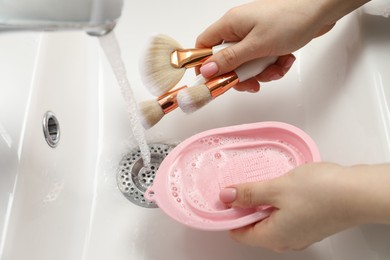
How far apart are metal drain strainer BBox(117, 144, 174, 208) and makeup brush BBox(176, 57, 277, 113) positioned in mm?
96

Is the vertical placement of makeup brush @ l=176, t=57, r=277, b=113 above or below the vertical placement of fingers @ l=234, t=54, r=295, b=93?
below

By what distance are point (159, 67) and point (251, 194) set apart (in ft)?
0.66

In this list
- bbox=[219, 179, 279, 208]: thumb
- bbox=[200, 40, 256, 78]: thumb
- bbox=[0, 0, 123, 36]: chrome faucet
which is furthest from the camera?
bbox=[200, 40, 256, 78]: thumb

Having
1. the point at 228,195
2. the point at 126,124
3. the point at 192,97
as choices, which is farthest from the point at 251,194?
the point at 126,124

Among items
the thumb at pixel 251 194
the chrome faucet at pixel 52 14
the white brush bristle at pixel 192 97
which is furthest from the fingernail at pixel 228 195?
the chrome faucet at pixel 52 14

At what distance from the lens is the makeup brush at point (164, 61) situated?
1.71ft

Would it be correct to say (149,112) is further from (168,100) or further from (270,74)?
(270,74)

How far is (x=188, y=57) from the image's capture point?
54 centimetres

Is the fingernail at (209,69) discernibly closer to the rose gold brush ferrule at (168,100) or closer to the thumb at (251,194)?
the rose gold brush ferrule at (168,100)

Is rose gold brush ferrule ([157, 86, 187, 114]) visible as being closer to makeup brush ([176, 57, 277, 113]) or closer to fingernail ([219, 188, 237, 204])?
makeup brush ([176, 57, 277, 113])

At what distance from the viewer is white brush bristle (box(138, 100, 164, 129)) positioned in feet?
1.71

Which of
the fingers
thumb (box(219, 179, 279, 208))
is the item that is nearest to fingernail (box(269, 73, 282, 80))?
the fingers

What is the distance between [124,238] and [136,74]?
0.83 ft

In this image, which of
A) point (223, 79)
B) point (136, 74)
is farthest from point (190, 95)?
point (136, 74)
